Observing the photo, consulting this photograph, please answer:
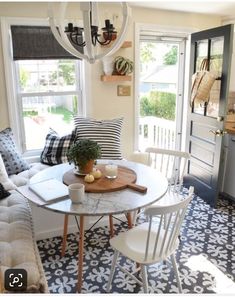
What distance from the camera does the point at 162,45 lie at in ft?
12.3

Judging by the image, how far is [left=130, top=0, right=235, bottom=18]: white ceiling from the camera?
2.99 meters

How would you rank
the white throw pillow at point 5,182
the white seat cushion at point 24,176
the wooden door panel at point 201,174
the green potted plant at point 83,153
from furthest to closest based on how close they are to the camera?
the wooden door panel at point 201,174 < the white seat cushion at point 24,176 < the white throw pillow at point 5,182 < the green potted plant at point 83,153

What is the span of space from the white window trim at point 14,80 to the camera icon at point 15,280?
1.92m

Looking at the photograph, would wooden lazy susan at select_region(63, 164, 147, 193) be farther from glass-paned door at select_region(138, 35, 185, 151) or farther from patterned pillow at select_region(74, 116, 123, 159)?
glass-paned door at select_region(138, 35, 185, 151)

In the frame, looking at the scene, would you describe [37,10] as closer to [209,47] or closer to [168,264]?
[209,47]

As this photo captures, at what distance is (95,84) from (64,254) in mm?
1886

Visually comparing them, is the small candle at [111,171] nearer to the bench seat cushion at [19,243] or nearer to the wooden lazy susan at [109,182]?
the wooden lazy susan at [109,182]

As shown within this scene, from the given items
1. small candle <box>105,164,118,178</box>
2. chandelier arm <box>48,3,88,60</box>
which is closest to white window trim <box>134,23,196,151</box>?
small candle <box>105,164,118,178</box>

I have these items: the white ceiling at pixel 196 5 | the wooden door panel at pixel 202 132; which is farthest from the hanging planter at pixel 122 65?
the wooden door panel at pixel 202 132

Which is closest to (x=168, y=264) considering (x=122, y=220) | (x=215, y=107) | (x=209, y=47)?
(x=122, y=220)

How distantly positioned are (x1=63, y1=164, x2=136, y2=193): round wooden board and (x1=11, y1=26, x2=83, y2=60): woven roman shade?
142 cm

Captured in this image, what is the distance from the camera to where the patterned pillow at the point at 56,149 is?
3.01 m

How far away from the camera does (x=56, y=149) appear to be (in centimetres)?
303

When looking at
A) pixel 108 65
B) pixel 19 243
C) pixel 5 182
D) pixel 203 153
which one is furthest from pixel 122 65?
pixel 19 243
